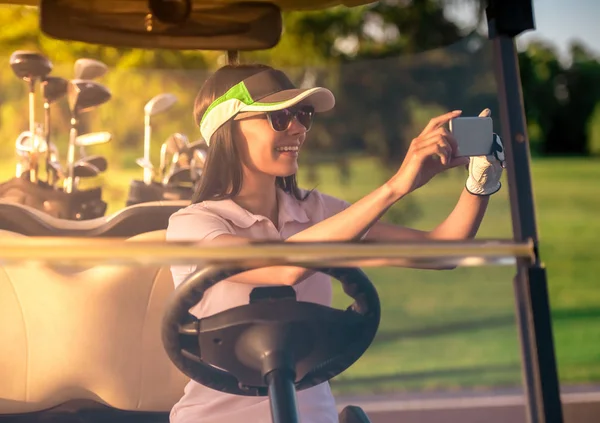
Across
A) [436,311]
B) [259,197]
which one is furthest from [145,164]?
[436,311]

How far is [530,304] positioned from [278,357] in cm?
43

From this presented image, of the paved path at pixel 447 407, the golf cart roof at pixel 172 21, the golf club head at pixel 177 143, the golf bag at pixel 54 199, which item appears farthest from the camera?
the golf club head at pixel 177 143

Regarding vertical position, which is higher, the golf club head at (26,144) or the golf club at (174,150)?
the golf club head at (26,144)

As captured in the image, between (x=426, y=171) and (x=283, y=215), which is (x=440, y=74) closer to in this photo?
(x=426, y=171)

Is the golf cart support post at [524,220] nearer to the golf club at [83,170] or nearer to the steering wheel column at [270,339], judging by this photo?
the steering wheel column at [270,339]

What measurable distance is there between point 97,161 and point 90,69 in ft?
0.63

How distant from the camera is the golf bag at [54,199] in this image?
66.8 inches

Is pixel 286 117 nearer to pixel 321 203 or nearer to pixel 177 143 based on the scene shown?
pixel 321 203

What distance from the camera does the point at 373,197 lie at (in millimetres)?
1527

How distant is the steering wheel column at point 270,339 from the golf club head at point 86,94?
50 cm

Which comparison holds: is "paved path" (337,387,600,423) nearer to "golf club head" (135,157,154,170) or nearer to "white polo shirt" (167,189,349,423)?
"white polo shirt" (167,189,349,423)

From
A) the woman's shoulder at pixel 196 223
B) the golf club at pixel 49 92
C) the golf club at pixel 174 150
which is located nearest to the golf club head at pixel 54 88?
the golf club at pixel 49 92

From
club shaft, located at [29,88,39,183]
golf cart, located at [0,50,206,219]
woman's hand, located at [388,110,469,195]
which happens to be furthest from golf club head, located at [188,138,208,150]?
woman's hand, located at [388,110,469,195]

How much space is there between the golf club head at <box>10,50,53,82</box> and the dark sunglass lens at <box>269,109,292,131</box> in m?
0.49
